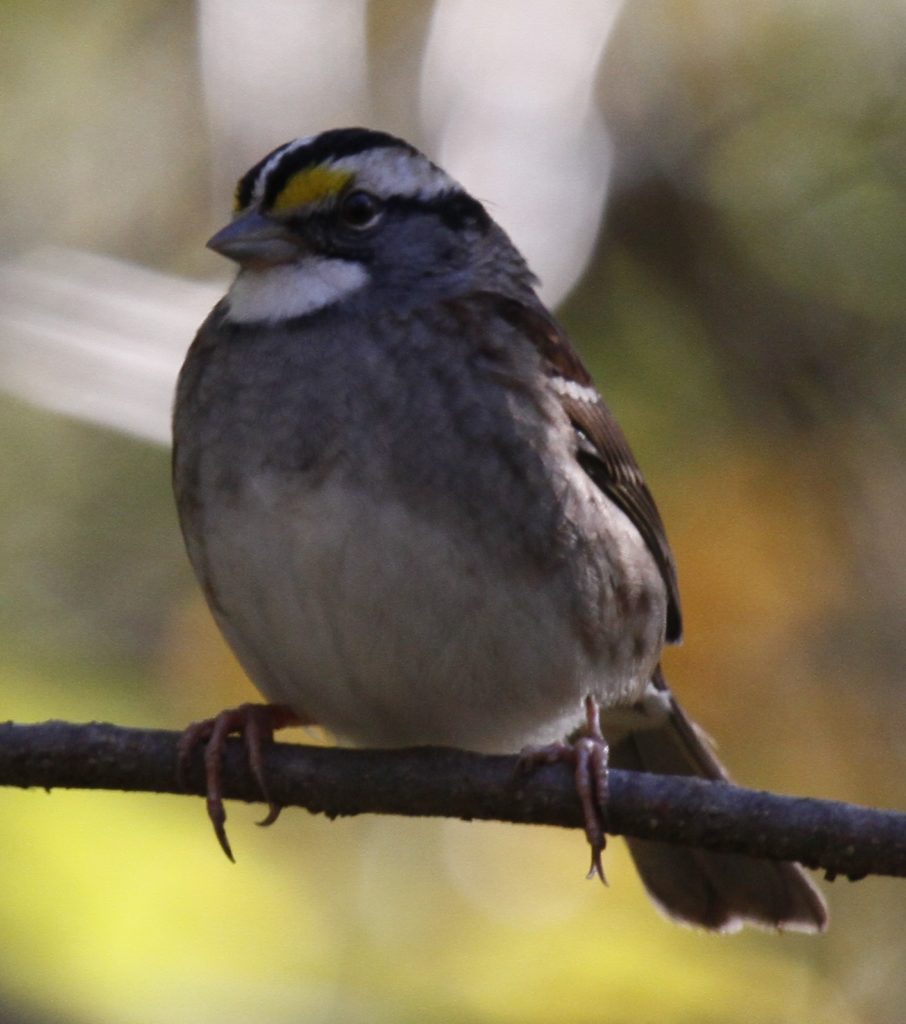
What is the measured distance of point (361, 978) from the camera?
131 inches

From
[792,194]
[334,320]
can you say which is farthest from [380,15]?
[334,320]

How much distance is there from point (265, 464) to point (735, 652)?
1483 mm

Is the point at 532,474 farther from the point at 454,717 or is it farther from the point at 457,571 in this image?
the point at 454,717

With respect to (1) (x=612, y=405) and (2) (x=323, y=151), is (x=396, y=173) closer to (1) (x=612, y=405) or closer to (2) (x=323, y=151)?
(2) (x=323, y=151)

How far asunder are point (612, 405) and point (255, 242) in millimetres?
990

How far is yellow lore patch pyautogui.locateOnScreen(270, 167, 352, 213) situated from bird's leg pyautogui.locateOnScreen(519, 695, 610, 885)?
1.11 meters

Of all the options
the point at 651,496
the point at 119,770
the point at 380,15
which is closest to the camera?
the point at 119,770

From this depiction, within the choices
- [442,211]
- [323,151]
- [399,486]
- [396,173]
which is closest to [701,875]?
[399,486]

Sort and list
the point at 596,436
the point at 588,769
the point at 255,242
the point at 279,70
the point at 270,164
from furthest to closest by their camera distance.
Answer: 1. the point at 279,70
2. the point at 596,436
3. the point at 270,164
4. the point at 255,242
5. the point at 588,769

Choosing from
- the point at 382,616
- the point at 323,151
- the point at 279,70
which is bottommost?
the point at 382,616

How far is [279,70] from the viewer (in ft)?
15.6

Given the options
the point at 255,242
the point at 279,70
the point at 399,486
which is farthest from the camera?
the point at 279,70

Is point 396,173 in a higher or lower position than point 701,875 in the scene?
higher

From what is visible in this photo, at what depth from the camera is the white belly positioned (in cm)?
318
